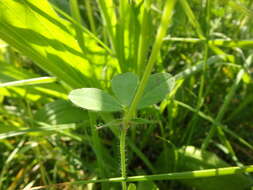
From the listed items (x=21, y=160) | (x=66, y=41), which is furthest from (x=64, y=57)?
(x=21, y=160)

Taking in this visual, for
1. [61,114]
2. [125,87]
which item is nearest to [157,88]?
[125,87]

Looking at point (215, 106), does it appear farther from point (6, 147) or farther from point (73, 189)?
point (6, 147)

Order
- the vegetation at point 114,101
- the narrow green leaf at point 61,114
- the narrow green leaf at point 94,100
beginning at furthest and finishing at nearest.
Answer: the narrow green leaf at point 61,114, the vegetation at point 114,101, the narrow green leaf at point 94,100

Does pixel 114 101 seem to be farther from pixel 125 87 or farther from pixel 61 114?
pixel 61 114

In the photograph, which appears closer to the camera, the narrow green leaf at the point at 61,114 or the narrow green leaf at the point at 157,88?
the narrow green leaf at the point at 157,88

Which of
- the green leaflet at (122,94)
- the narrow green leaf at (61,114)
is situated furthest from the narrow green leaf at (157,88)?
the narrow green leaf at (61,114)

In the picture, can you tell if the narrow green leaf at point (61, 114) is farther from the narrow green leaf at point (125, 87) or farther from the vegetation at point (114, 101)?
the narrow green leaf at point (125, 87)

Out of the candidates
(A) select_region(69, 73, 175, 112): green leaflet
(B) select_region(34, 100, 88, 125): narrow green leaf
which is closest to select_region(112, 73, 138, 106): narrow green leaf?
(A) select_region(69, 73, 175, 112): green leaflet
